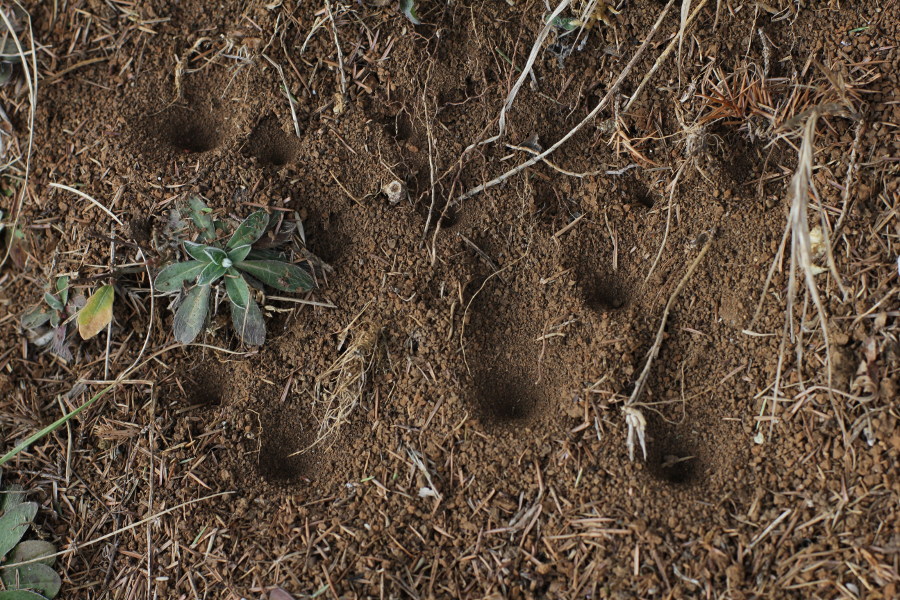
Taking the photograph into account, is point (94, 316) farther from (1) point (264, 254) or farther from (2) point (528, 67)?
(2) point (528, 67)

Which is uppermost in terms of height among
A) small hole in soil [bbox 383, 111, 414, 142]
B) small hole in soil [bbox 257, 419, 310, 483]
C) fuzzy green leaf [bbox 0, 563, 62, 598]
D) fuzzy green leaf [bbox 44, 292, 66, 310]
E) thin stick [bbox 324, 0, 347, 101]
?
thin stick [bbox 324, 0, 347, 101]

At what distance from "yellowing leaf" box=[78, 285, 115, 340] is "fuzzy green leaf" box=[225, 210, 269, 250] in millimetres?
481

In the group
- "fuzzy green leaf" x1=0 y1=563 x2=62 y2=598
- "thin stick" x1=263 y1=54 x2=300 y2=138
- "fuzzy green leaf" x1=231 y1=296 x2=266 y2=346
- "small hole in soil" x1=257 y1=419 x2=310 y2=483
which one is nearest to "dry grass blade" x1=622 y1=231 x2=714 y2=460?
"small hole in soil" x1=257 y1=419 x2=310 y2=483

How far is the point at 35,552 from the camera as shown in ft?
7.15

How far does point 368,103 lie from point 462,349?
0.91 meters

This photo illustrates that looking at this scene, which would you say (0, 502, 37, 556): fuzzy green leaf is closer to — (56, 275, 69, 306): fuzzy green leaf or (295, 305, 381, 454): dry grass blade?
(56, 275, 69, 306): fuzzy green leaf

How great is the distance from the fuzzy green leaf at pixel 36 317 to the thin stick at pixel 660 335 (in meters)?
1.95

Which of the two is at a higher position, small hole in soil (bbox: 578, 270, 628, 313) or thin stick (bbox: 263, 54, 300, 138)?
thin stick (bbox: 263, 54, 300, 138)

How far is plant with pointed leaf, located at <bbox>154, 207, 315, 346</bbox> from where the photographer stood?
219 cm

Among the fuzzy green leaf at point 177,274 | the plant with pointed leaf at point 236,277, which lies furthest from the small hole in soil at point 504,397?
the fuzzy green leaf at point 177,274

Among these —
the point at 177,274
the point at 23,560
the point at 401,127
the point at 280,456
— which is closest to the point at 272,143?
the point at 401,127

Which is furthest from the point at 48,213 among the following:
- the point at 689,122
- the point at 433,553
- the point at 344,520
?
the point at 689,122

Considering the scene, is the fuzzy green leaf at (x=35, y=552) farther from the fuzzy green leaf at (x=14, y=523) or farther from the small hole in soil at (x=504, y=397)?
the small hole in soil at (x=504, y=397)

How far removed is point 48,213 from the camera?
8.14ft
